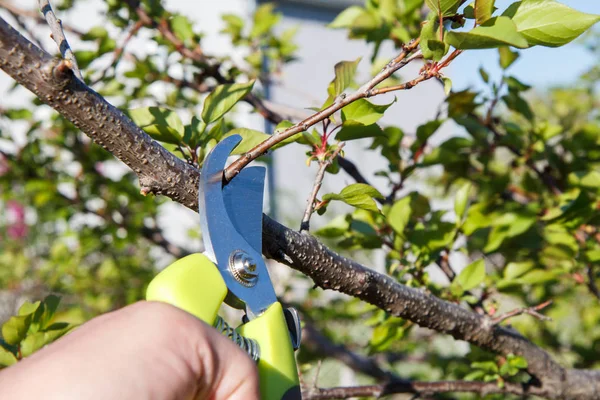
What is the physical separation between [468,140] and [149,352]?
4.03ft

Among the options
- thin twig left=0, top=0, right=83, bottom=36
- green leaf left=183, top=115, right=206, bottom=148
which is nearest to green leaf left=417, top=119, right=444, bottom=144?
green leaf left=183, top=115, right=206, bottom=148

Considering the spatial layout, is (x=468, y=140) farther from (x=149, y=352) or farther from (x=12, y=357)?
(x=149, y=352)

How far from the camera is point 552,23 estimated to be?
73 cm

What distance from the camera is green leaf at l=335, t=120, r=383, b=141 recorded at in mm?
928

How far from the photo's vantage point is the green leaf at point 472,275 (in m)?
1.23

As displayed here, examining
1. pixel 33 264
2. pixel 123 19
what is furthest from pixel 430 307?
pixel 33 264

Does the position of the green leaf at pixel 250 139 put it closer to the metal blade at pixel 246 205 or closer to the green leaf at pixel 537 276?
the metal blade at pixel 246 205

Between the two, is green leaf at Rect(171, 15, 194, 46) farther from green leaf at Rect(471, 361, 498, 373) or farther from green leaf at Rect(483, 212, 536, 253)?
green leaf at Rect(471, 361, 498, 373)

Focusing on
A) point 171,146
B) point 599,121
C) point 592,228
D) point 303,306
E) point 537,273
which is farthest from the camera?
point 303,306

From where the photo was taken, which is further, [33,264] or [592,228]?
[33,264]

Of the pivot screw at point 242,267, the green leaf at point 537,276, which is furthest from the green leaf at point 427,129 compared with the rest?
the pivot screw at point 242,267

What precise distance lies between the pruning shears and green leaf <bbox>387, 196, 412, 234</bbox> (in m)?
0.49

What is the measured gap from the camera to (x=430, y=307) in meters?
1.04

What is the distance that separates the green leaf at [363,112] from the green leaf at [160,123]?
247 millimetres
